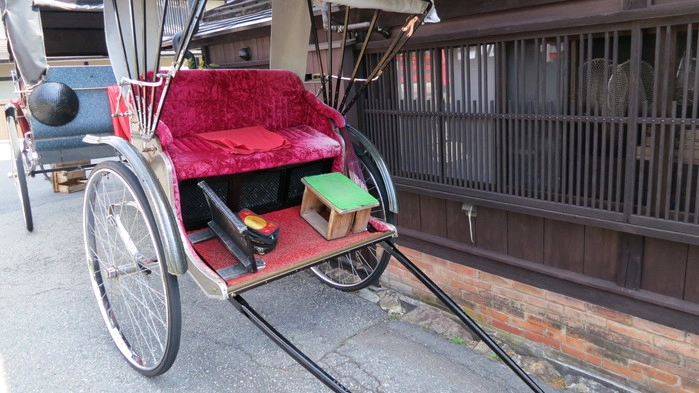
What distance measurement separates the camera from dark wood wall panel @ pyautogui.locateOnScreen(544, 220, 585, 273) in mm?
2672

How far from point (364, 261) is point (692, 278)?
1981mm

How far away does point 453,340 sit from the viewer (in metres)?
3.11

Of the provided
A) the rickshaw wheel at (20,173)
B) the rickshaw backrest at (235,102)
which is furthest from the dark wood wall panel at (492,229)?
the rickshaw wheel at (20,173)

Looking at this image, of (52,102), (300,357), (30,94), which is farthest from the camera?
(30,94)

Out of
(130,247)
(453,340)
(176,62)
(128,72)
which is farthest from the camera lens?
(453,340)

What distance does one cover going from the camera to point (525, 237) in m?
2.92

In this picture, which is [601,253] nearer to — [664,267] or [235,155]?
[664,267]

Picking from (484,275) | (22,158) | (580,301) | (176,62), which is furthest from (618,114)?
(22,158)

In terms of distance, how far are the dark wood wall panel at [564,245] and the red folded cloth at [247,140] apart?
1.55 metres

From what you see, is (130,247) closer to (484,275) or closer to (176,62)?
(176,62)

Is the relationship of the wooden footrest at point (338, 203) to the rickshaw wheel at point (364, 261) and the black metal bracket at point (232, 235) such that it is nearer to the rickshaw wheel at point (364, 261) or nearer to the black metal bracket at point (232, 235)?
the rickshaw wheel at point (364, 261)

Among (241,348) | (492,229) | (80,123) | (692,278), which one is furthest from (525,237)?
(80,123)

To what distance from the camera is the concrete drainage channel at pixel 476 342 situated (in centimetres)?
274

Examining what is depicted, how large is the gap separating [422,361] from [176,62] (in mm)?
2021
